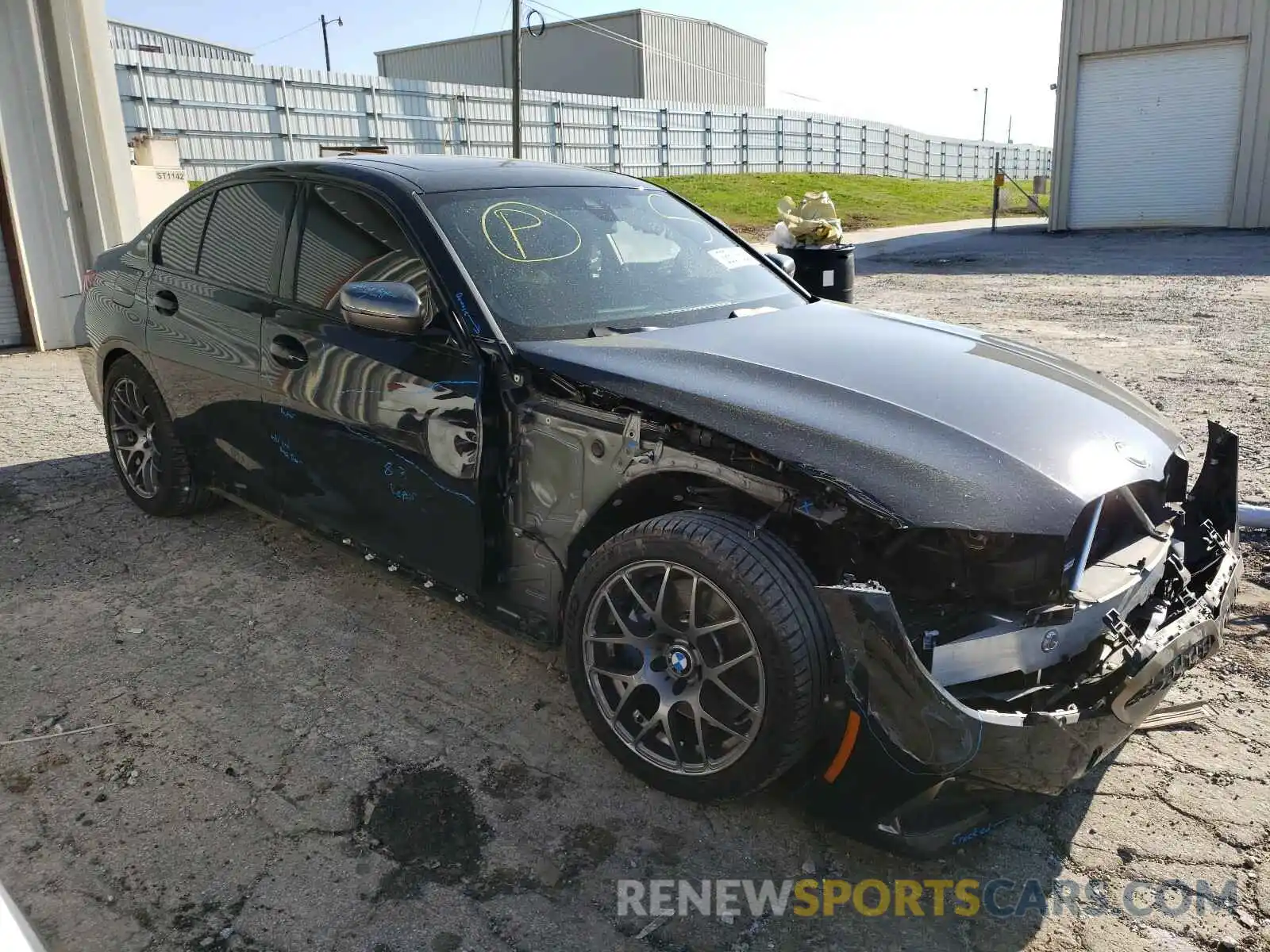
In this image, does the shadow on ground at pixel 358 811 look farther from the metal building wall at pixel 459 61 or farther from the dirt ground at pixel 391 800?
the metal building wall at pixel 459 61

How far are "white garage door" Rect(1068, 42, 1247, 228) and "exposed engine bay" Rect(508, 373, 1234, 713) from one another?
20.2 m

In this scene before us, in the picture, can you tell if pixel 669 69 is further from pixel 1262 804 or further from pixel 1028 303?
pixel 1262 804

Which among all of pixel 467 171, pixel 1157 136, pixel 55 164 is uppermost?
pixel 1157 136

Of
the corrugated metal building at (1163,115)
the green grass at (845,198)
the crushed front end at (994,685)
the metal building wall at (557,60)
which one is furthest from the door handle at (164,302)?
the metal building wall at (557,60)

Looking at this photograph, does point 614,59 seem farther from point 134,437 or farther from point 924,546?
point 924,546

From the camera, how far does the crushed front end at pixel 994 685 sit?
2.12m

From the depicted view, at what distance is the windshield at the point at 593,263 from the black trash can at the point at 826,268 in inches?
140

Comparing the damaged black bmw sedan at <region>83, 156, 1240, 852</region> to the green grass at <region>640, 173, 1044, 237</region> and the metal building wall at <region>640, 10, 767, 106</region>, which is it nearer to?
the green grass at <region>640, 173, 1044, 237</region>

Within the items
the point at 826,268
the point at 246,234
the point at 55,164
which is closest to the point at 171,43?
the point at 55,164

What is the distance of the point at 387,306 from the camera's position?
10.0 feet

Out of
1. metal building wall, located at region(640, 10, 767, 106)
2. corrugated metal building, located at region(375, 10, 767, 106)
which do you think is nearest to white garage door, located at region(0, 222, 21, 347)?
metal building wall, located at region(640, 10, 767, 106)

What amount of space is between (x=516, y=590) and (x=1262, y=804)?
2204 mm

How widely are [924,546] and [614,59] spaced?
138 ft

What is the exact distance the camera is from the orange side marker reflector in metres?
2.35
